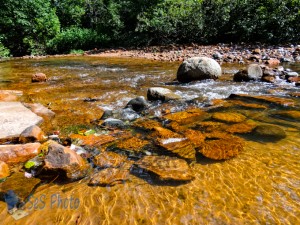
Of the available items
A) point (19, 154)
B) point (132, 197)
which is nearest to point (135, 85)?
point (19, 154)

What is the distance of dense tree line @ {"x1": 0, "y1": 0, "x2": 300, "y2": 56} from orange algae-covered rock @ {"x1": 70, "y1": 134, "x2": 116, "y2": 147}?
13301 mm

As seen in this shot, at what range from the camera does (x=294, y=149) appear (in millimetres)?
3121

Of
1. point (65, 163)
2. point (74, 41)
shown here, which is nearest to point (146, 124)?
point (65, 163)

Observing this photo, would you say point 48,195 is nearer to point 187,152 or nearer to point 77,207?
point 77,207

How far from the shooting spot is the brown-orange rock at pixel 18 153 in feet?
9.71

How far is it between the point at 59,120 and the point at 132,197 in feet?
8.37

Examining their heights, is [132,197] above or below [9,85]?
above

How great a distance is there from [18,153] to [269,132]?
131 inches

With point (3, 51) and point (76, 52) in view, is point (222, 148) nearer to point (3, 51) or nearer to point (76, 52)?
point (76, 52)

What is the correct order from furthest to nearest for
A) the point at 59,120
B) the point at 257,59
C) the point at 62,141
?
the point at 257,59 → the point at 59,120 → the point at 62,141

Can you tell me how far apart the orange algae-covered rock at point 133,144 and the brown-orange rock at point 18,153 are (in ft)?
3.44

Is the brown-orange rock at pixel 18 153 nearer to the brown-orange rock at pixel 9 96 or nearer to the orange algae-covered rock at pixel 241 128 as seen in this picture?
the orange algae-covered rock at pixel 241 128

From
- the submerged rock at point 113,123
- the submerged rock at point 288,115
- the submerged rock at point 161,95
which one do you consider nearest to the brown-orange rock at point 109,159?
the submerged rock at point 113,123

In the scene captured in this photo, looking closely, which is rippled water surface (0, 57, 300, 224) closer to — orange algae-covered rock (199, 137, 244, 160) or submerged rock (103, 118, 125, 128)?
orange algae-covered rock (199, 137, 244, 160)
